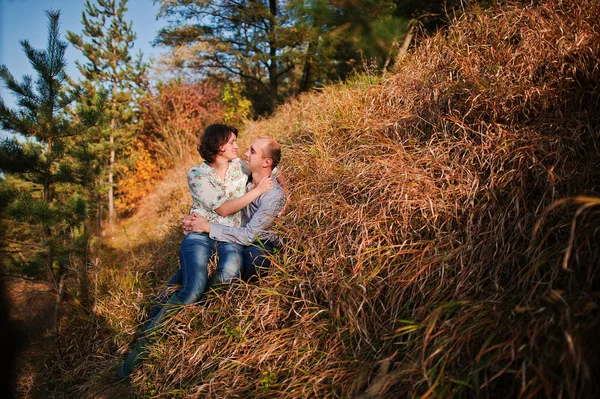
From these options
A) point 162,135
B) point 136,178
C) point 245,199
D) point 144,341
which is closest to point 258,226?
point 245,199

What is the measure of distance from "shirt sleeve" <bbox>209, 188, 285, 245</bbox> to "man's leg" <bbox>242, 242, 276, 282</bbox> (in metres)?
0.07

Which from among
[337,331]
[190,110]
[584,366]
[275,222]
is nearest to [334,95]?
[275,222]

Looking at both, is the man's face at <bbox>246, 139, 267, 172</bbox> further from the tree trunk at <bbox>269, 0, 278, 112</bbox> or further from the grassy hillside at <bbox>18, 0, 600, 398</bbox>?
the tree trunk at <bbox>269, 0, 278, 112</bbox>

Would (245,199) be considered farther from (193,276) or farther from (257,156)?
(193,276)

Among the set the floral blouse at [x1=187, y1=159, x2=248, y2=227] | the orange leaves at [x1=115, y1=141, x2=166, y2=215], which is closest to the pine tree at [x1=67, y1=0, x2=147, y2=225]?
the orange leaves at [x1=115, y1=141, x2=166, y2=215]

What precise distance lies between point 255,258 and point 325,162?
106 cm

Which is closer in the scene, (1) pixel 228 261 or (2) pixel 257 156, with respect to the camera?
(1) pixel 228 261

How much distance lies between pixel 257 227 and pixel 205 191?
1.86ft

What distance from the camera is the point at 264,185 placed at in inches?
114

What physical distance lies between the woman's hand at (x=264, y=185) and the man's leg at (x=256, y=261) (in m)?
0.43

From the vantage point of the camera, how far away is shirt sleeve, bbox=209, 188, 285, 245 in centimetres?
282

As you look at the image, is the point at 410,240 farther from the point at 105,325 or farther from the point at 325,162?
the point at 105,325

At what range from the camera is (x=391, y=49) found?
184 inches

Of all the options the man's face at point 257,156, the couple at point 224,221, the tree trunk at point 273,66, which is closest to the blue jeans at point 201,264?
the couple at point 224,221
